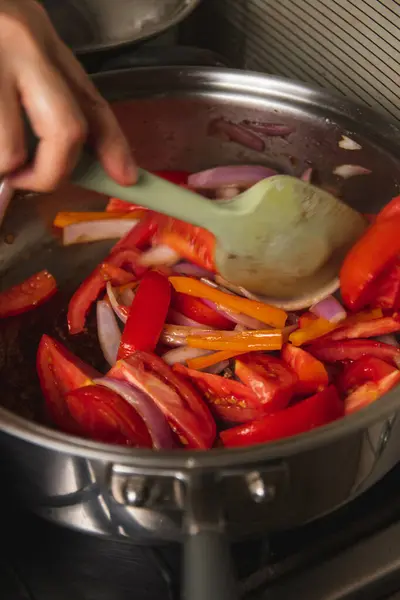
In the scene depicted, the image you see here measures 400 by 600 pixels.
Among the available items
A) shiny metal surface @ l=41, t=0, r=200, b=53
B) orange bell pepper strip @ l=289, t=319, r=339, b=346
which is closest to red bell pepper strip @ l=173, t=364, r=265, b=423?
orange bell pepper strip @ l=289, t=319, r=339, b=346

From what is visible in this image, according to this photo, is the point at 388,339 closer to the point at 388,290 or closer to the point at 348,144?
the point at 388,290

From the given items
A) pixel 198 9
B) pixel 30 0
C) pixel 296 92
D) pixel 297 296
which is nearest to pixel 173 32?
pixel 198 9

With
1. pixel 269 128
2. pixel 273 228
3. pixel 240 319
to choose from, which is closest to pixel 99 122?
pixel 273 228

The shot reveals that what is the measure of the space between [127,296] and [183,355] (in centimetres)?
16

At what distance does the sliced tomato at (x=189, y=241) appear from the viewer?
103 cm

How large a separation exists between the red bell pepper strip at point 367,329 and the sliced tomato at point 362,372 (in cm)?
5

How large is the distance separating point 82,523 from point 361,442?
0.30 metres

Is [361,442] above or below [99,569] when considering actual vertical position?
above

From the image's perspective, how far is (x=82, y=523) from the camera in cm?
70

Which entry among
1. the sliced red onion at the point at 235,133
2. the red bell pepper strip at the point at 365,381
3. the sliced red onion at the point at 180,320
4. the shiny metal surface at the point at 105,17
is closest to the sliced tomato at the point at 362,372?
the red bell pepper strip at the point at 365,381

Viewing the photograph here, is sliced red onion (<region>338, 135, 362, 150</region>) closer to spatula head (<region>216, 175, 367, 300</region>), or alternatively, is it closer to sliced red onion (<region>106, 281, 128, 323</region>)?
spatula head (<region>216, 175, 367, 300</region>)

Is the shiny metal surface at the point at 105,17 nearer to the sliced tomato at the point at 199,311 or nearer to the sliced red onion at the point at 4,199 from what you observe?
the sliced red onion at the point at 4,199

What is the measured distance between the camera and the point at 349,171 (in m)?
1.11

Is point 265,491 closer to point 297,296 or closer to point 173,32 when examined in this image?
point 297,296
